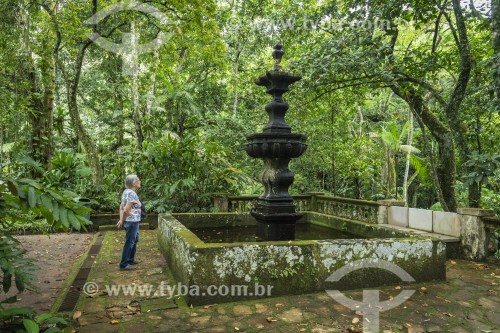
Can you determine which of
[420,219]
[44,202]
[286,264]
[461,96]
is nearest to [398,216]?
[420,219]

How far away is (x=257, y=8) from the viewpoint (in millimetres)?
12844

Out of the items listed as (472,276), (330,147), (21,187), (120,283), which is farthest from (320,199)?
(21,187)

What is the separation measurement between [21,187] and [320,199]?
27.1 feet

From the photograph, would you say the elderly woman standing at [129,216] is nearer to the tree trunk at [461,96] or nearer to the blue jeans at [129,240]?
the blue jeans at [129,240]

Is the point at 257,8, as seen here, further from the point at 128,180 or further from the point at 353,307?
the point at 353,307

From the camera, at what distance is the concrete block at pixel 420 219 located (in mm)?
7192

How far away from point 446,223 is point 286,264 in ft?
14.2

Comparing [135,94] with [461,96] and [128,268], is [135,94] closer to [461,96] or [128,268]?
[128,268]

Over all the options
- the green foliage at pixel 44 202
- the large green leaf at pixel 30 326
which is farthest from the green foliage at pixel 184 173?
the green foliage at pixel 44 202

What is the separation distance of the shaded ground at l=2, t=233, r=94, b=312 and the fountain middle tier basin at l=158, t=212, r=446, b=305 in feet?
5.22

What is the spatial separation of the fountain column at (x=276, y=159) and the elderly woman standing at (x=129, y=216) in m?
1.83

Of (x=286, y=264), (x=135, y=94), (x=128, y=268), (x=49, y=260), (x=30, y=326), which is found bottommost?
(x=49, y=260)

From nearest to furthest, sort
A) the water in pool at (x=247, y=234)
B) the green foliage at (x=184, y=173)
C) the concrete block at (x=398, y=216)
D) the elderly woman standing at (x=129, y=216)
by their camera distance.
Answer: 1. the elderly woman standing at (x=129, y=216)
2. the water in pool at (x=247, y=234)
3. the concrete block at (x=398, y=216)
4. the green foliage at (x=184, y=173)

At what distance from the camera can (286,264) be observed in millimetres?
4191
